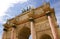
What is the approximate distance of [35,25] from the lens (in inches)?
631

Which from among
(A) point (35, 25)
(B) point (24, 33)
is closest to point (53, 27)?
(A) point (35, 25)

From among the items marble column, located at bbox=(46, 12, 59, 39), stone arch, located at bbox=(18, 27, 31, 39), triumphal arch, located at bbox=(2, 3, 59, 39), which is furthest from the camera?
stone arch, located at bbox=(18, 27, 31, 39)

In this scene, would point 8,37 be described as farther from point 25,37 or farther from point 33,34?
point 33,34

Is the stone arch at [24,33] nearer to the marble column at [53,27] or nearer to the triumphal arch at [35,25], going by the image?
the triumphal arch at [35,25]

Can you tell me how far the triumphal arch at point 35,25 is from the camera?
14422mm

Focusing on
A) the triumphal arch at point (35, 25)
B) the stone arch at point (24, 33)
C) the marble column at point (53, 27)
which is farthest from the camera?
the stone arch at point (24, 33)

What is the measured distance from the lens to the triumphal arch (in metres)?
14.4

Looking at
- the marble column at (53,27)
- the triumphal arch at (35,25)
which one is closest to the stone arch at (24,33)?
the triumphal arch at (35,25)

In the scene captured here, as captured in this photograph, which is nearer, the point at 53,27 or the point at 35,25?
the point at 53,27

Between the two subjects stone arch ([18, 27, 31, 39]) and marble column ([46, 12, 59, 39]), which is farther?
stone arch ([18, 27, 31, 39])

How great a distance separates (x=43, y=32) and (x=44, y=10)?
10.7 feet

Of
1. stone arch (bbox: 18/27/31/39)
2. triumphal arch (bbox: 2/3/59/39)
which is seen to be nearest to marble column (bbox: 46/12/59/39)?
triumphal arch (bbox: 2/3/59/39)

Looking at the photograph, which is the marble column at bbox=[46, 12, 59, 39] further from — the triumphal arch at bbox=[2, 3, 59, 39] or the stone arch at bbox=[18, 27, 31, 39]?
the stone arch at bbox=[18, 27, 31, 39]

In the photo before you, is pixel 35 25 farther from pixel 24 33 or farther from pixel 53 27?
pixel 24 33
